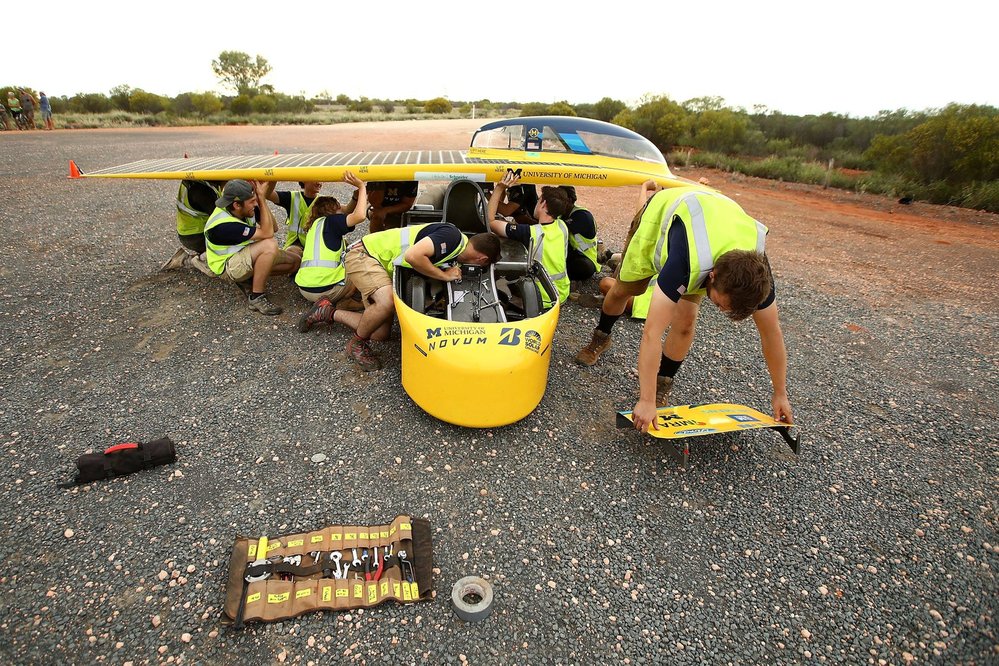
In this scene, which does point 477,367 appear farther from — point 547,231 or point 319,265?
point 319,265

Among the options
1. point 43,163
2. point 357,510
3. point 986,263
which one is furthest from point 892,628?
point 43,163

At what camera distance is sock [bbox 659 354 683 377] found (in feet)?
13.7

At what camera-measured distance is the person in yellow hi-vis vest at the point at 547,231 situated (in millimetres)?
5141

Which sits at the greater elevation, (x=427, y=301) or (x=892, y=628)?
(x=427, y=301)

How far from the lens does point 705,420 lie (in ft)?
11.8

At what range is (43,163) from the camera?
13023mm

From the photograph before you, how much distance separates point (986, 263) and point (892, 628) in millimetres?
9811

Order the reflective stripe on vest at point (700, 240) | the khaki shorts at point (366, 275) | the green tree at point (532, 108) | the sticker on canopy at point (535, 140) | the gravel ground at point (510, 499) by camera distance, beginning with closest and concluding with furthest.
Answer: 1. the gravel ground at point (510, 499)
2. the reflective stripe on vest at point (700, 240)
3. the khaki shorts at point (366, 275)
4. the sticker on canopy at point (535, 140)
5. the green tree at point (532, 108)

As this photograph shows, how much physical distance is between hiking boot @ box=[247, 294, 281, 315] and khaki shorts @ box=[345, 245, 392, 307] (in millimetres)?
1228

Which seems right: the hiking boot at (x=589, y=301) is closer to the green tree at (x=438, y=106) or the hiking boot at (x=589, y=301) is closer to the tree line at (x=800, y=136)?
the tree line at (x=800, y=136)

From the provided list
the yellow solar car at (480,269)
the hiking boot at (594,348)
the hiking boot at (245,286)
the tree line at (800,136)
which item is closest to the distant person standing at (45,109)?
the tree line at (800,136)

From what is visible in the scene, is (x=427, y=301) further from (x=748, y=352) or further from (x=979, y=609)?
(x=979, y=609)

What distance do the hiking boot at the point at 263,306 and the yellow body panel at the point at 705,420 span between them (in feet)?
12.9

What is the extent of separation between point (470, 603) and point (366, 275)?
306 centimetres
